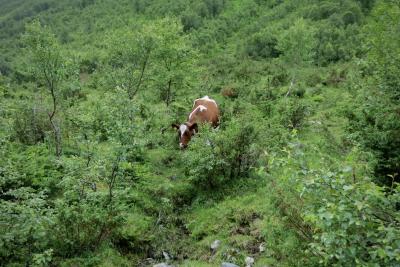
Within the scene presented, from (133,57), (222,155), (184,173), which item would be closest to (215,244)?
(222,155)

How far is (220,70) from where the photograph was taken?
3972 centimetres

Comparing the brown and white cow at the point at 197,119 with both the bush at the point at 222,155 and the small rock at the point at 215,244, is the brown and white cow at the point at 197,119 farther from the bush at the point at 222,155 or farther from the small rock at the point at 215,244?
the small rock at the point at 215,244

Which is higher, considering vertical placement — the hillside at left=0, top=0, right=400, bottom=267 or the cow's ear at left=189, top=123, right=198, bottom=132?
the hillside at left=0, top=0, right=400, bottom=267

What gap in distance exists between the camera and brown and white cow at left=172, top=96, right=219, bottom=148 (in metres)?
15.7

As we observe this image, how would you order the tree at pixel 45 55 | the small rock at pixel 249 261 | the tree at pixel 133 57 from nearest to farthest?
the small rock at pixel 249 261 → the tree at pixel 45 55 → the tree at pixel 133 57

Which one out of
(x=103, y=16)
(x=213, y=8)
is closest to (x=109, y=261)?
(x=213, y=8)

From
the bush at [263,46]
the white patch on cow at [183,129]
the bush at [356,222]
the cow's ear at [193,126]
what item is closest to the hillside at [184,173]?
the bush at [356,222]

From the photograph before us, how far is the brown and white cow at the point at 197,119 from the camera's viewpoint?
15.7 meters

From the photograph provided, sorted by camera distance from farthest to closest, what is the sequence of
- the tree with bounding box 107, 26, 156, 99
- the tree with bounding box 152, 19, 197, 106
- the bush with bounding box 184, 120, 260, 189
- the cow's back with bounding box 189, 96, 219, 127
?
the tree with bounding box 152, 19, 197, 106, the tree with bounding box 107, 26, 156, 99, the cow's back with bounding box 189, 96, 219, 127, the bush with bounding box 184, 120, 260, 189

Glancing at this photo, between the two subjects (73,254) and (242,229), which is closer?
(73,254)

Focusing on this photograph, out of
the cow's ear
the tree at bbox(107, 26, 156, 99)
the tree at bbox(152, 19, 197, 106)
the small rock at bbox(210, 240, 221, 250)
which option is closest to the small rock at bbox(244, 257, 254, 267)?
the small rock at bbox(210, 240, 221, 250)

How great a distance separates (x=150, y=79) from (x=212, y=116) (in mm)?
5241

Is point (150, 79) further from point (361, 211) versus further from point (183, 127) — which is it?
point (361, 211)

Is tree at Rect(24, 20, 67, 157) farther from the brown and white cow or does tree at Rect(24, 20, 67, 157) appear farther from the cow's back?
the cow's back
